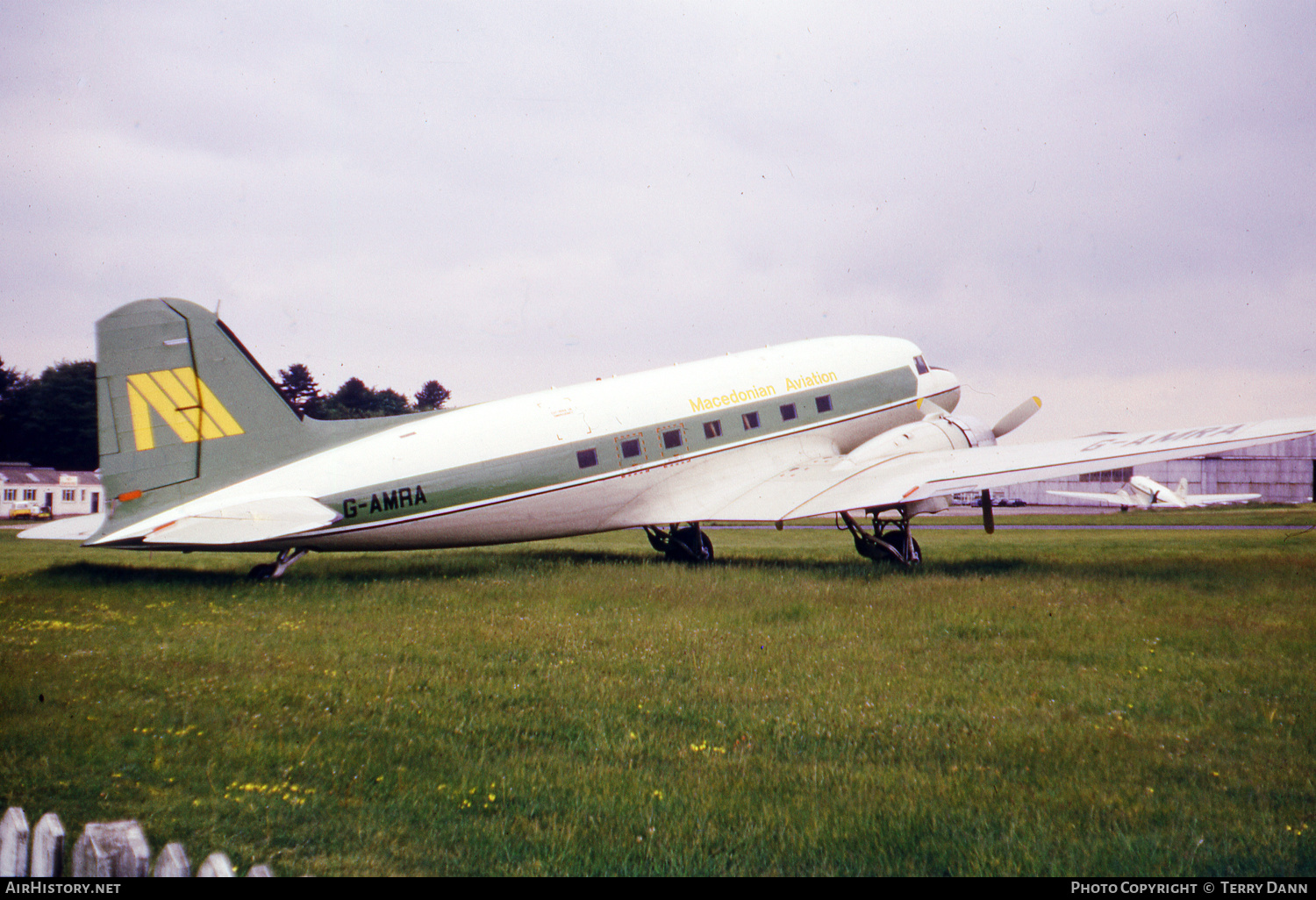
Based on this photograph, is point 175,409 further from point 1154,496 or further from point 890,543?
point 1154,496

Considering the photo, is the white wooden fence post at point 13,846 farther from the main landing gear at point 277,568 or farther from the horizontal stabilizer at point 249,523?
the main landing gear at point 277,568

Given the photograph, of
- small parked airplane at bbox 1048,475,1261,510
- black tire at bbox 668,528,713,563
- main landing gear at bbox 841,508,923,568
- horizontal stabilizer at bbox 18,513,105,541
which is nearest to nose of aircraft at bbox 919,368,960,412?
main landing gear at bbox 841,508,923,568

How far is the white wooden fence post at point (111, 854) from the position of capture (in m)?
2.90

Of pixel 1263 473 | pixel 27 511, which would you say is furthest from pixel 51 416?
pixel 1263 473

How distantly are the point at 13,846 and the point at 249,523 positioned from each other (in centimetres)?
1048

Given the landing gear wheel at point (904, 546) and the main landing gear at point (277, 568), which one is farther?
the landing gear wheel at point (904, 546)

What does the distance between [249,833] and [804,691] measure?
4.72 m

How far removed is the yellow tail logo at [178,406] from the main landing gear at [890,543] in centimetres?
1193

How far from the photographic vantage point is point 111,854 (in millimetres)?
2922

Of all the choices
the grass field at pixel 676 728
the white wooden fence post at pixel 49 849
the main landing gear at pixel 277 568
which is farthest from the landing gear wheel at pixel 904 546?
the white wooden fence post at pixel 49 849

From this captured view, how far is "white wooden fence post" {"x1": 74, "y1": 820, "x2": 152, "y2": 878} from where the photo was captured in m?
2.90
